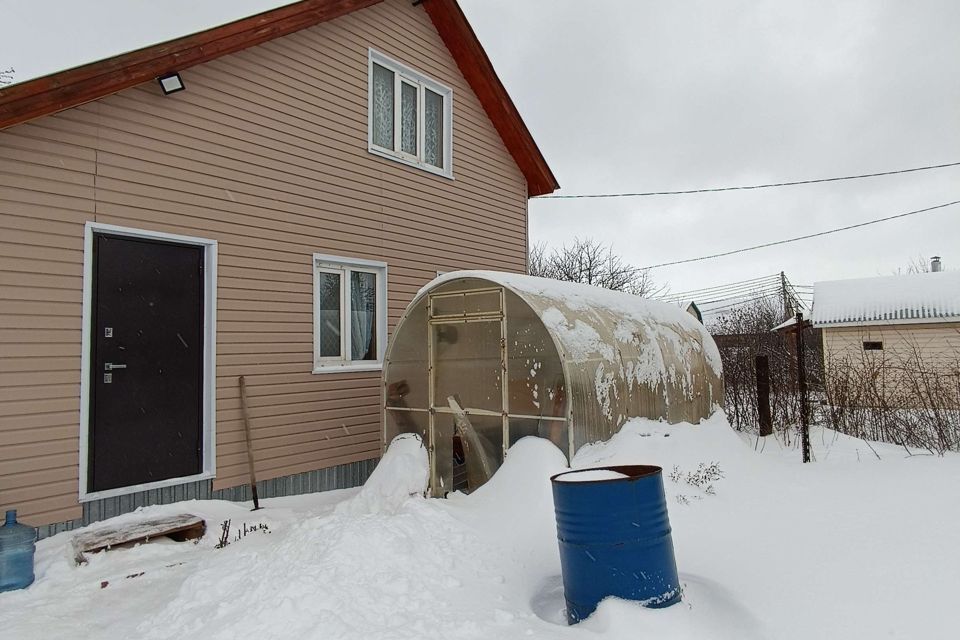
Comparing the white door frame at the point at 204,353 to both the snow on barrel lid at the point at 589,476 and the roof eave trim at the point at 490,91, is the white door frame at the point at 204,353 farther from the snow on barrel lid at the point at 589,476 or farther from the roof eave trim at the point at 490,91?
the roof eave trim at the point at 490,91

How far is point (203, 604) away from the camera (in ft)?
11.2

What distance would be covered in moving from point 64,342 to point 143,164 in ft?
6.19

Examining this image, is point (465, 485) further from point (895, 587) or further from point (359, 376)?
point (895, 587)

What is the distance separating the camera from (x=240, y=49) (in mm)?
6367

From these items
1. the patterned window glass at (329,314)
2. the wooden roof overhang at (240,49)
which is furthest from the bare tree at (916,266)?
the patterned window glass at (329,314)

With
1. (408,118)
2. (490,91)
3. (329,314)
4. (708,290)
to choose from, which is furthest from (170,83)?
(708,290)

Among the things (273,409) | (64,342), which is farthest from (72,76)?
(273,409)

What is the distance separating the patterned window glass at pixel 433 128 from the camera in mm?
9133

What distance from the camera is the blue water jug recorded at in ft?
12.6

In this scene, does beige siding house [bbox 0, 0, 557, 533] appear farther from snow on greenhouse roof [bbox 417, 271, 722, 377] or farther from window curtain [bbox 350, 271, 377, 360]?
snow on greenhouse roof [bbox 417, 271, 722, 377]

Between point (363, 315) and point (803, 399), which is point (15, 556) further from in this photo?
point (803, 399)

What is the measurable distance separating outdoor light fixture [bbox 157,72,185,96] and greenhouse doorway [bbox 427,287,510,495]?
11.1ft

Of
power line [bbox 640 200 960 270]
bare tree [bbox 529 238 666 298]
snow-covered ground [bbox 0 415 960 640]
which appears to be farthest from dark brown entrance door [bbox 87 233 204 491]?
bare tree [bbox 529 238 666 298]

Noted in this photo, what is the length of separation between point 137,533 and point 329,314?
11.2ft
